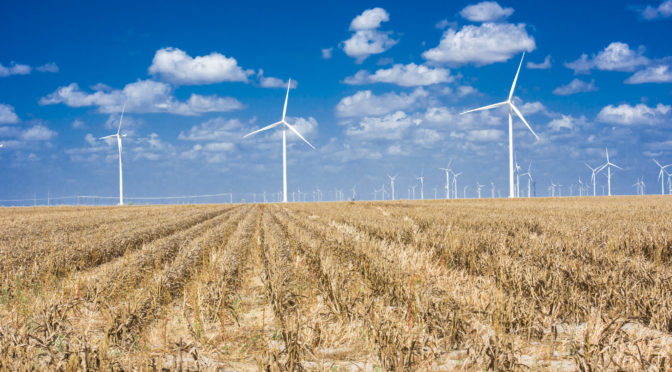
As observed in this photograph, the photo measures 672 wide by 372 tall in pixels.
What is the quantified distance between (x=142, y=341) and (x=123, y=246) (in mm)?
12660

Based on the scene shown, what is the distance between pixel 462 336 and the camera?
531 cm

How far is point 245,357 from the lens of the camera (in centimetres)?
532

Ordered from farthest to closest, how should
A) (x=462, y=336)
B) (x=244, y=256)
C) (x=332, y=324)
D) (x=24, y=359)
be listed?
1. (x=244, y=256)
2. (x=332, y=324)
3. (x=462, y=336)
4. (x=24, y=359)

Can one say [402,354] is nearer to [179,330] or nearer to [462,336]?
[462,336]

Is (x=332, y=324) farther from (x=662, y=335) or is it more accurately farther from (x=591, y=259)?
(x=591, y=259)

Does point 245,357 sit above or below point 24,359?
below

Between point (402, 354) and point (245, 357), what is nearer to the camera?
point (402, 354)

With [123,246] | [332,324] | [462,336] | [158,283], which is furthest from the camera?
[123,246]

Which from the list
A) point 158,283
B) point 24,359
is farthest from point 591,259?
point 24,359

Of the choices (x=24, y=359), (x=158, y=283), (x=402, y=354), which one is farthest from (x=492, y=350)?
(x=158, y=283)

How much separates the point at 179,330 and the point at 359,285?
3.25 meters

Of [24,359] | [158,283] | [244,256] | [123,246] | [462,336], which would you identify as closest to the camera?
[24,359]

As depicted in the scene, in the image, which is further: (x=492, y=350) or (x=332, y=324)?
(x=332, y=324)

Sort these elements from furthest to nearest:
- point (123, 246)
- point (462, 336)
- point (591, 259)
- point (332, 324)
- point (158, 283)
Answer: point (123, 246)
point (591, 259)
point (158, 283)
point (332, 324)
point (462, 336)
